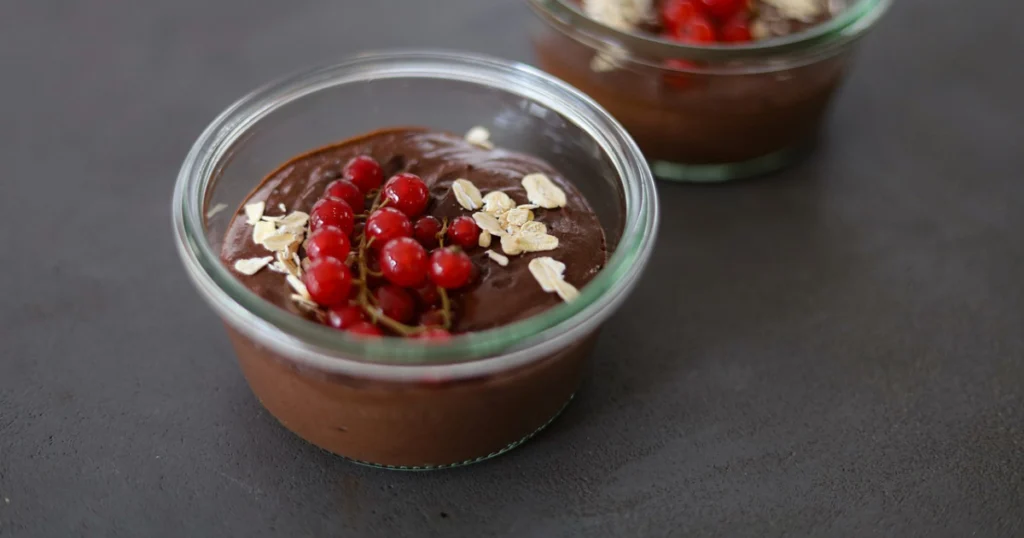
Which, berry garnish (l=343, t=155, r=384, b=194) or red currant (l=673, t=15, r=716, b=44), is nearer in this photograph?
berry garnish (l=343, t=155, r=384, b=194)

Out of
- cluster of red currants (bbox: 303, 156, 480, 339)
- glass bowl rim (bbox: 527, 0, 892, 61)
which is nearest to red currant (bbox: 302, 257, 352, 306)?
cluster of red currants (bbox: 303, 156, 480, 339)

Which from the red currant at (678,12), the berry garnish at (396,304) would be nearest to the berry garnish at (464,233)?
the berry garnish at (396,304)

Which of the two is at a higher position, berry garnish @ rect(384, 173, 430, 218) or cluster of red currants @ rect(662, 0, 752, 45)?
cluster of red currants @ rect(662, 0, 752, 45)

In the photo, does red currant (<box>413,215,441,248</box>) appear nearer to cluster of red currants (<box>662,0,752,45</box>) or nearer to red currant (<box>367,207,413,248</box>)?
red currant (<box>367,207,413,248</box>)

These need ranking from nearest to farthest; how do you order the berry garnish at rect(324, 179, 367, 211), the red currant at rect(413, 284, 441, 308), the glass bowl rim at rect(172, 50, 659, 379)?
the glass bowl rim at rect(172, 50, 659, 379) → the red currant at rect(413, 284, 441, 308) → the berry garnish at rect(324, 179, 367, 211)

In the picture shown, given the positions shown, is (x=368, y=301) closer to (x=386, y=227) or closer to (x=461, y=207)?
(x=386, y=227)

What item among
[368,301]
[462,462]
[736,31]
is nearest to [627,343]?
[462,462]

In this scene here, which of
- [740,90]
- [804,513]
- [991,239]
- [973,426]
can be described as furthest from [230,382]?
[991,239]
